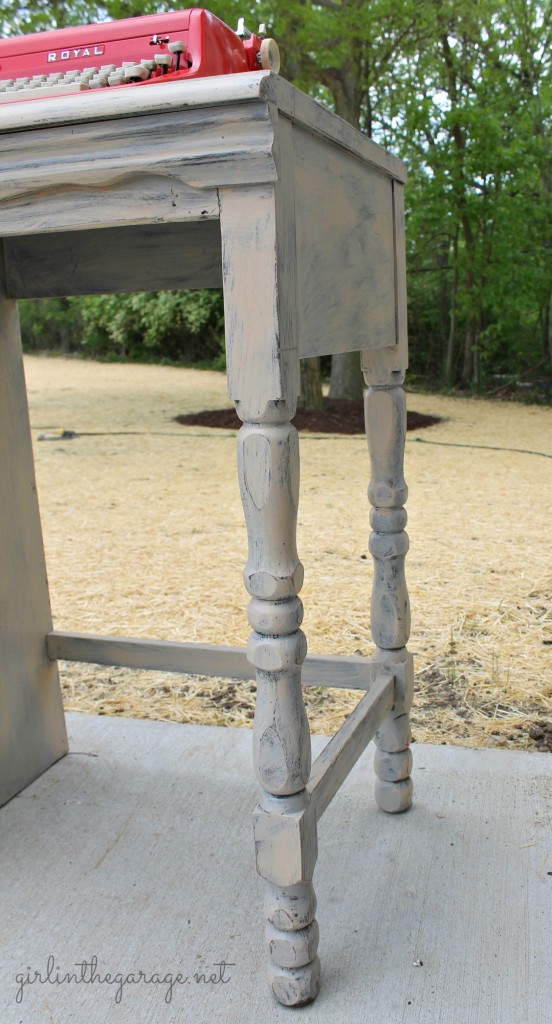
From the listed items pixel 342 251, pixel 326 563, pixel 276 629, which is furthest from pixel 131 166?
pixel 326 563

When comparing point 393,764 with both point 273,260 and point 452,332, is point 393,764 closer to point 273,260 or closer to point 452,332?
point 273,260

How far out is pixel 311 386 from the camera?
8.33 metres

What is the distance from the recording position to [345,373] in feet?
30.4

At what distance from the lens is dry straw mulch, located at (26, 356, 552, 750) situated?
2.63m

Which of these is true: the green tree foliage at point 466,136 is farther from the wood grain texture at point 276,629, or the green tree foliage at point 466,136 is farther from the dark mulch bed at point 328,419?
the wood grain texture at point 276,629

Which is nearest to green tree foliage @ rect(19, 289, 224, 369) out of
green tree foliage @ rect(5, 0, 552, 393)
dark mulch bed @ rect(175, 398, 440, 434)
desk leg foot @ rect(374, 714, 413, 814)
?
green tree foliage @ rect(5, 0, 552, 393)

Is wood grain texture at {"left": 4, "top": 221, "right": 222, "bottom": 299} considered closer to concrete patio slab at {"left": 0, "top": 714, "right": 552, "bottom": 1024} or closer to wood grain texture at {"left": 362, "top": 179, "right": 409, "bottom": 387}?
wood grain texture at {"left": 362, "top": 179, "right": 409, "bottom": 387}

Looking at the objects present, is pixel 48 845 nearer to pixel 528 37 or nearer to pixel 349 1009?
pixel 349 1009

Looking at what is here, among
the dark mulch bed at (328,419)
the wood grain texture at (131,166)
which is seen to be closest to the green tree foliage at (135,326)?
the dark mulch bed at (328,419)

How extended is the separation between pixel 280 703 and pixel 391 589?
2.10 ft

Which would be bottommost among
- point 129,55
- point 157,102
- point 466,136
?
point 157,102

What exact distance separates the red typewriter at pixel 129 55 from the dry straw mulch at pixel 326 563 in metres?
1.73

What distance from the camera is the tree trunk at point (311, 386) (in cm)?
817

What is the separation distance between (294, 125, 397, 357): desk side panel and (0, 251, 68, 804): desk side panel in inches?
33.9
